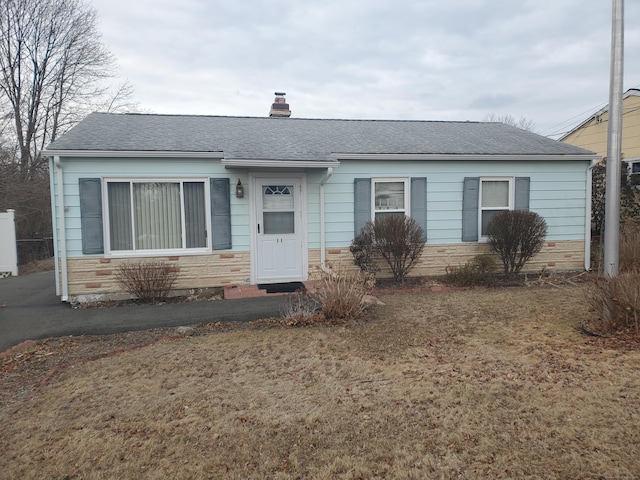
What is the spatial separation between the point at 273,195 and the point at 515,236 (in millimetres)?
4874

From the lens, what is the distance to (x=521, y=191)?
9547 mm

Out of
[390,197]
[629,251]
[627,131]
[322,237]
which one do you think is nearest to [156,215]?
[322,237]

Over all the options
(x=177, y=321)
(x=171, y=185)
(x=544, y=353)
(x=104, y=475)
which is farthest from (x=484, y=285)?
(x=104, y=475)

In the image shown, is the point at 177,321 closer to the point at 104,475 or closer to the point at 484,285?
the point at 104,475

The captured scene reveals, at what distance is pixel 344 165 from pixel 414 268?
2599 mm

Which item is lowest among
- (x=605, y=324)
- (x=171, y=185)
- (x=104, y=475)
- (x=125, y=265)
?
(x=104, y=475)

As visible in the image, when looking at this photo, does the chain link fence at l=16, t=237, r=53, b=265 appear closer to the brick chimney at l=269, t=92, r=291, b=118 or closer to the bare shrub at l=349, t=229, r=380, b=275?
the brick chimney at l=269, t=92, r=291, b=118

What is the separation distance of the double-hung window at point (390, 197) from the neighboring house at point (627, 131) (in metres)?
7.94

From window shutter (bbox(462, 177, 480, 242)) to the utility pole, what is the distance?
3765mm

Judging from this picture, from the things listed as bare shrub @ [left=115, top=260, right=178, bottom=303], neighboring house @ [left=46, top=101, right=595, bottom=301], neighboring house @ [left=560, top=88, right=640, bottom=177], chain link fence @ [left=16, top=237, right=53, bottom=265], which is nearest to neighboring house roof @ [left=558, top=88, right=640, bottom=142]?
neighboring house @ [left=560, top=88, right=640, bottom=177]

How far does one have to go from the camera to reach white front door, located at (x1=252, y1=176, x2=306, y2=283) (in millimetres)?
8664

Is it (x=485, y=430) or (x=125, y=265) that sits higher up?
(x=125, y=265)

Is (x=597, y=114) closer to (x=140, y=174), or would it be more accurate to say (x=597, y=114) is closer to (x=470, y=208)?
(x=470, y=208)

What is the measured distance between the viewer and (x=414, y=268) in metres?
9.27
